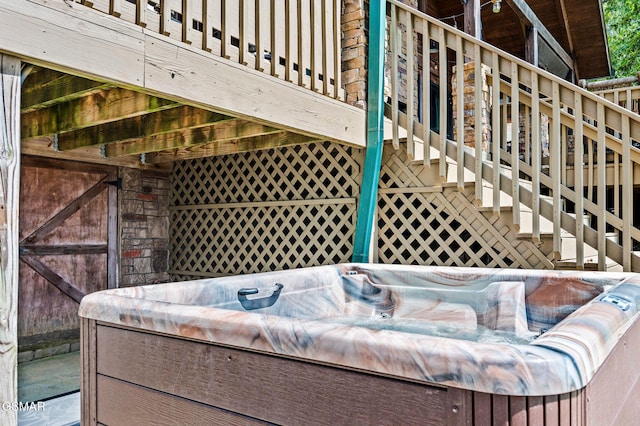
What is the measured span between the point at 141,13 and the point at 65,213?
10.5ft

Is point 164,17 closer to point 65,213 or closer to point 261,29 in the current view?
point 261,29

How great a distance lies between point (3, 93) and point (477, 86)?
3078mm

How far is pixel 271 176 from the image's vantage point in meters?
5.30

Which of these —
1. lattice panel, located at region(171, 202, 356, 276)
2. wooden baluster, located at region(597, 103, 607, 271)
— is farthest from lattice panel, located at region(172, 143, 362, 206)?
wooden baluster, located at region(597, 103, 607, 271)

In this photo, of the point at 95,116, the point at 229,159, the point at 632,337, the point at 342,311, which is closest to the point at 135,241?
the point at 229,159

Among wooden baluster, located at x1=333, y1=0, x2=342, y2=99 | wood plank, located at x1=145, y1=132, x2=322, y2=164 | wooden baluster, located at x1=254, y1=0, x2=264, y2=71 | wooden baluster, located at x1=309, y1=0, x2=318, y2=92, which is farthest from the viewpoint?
wood plank, located at x1=145, y1=132, x2=322, y2=164

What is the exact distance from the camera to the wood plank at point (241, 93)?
2631mm

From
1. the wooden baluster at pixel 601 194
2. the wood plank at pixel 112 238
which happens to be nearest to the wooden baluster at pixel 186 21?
the wooden baluster at pixel 601 194

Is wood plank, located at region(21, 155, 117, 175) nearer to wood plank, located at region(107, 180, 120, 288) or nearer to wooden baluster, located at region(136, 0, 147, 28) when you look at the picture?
wood plank, located at region(107, 180, 120, 288)

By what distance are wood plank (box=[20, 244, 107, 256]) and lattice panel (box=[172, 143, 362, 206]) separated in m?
1.17

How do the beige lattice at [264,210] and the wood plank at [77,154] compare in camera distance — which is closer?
the wood plank at [77,154]

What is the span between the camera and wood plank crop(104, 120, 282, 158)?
397 cm

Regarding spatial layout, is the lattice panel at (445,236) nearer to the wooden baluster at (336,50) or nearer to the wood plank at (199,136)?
the wooden baluster at (336,50)

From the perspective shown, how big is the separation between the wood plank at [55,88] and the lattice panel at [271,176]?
7.54 ft
